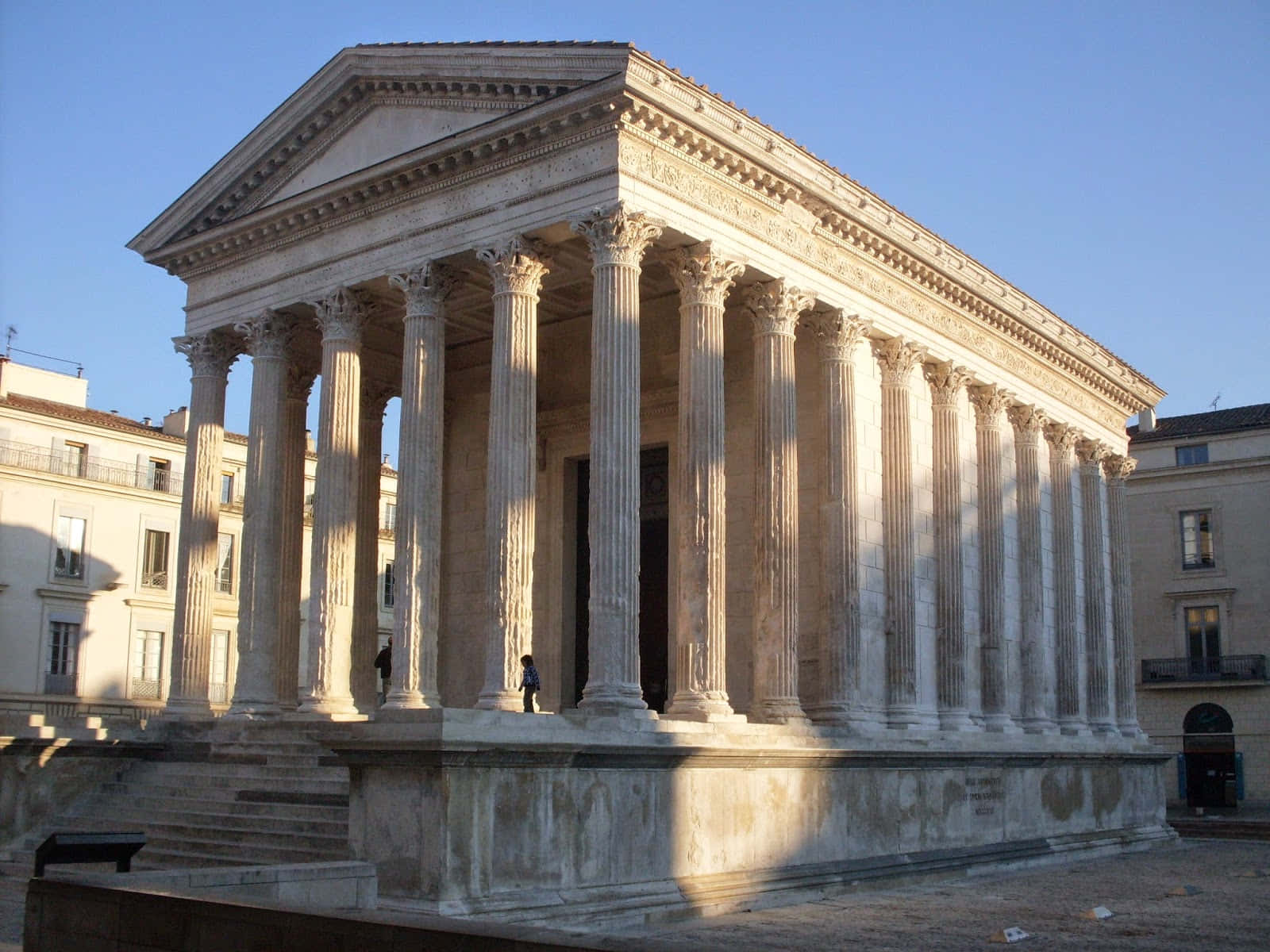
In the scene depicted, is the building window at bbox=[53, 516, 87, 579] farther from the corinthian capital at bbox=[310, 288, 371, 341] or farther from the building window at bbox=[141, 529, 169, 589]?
the corinthian capital at bbox=[310, 288, 371, 341]

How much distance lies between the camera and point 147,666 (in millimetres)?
47469

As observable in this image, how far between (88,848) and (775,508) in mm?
11781

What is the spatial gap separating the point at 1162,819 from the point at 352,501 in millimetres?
21972

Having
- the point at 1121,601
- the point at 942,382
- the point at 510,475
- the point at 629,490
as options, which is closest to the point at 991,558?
the point at 942,382

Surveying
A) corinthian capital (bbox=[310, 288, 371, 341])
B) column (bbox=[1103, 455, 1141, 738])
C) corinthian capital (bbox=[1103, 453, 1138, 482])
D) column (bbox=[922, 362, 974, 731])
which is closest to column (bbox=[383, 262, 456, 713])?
corinthian capital (bbox=[310, 288, 371, 341])

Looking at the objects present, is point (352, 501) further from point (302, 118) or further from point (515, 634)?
point (302, 118)

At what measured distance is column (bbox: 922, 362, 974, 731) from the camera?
26891mm

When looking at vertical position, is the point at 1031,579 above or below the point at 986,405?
below

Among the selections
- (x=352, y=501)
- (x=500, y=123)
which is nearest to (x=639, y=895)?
(x=352, y=501)

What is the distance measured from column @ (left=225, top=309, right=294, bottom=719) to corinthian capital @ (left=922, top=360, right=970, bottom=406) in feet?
39.2

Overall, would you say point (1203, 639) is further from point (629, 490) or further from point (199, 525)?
point (199, 525)

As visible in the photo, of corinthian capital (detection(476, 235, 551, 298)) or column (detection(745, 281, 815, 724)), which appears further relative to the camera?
column (detection(745, 281, 815, 724))

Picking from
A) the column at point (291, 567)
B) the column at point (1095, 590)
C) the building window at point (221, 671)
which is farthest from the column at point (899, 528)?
the building window at point (221, 671)

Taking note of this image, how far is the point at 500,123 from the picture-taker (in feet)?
70.3
